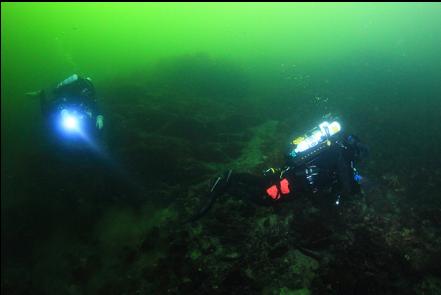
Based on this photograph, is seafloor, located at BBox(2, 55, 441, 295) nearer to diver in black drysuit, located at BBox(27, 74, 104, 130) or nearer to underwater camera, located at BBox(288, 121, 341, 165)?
diver in black drysuit, located at BBox(27, 74, 104, 130)

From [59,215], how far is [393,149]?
971 centimetres

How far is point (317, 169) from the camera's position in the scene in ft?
23.3

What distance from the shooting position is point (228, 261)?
22.9 ft

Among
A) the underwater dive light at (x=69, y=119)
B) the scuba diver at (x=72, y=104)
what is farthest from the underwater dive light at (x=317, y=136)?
the underwater dive light at (x=69, y=119)

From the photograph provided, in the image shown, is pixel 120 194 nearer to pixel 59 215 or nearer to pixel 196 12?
pixel 59 215

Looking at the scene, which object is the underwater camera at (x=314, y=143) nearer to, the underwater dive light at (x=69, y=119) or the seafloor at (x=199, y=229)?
the seafloor at (x=199, y=229)

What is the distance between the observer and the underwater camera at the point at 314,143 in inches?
273

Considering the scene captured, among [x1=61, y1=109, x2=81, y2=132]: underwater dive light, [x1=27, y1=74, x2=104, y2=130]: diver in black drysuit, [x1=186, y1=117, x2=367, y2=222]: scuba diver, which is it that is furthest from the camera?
[x1=27, y1=74, x2=104, y2=130]: diver in black drysuit

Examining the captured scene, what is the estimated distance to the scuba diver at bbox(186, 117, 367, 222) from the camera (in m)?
6.87

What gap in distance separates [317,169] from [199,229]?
2931 mm

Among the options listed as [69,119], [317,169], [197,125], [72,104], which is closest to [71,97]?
[72,104]

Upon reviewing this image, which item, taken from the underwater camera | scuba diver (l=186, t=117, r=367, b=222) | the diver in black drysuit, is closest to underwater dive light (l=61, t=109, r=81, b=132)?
the diver in black drysuit

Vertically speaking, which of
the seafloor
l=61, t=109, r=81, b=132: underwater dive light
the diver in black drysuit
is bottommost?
the seafloor

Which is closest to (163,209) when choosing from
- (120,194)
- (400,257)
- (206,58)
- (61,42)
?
(120,194)
